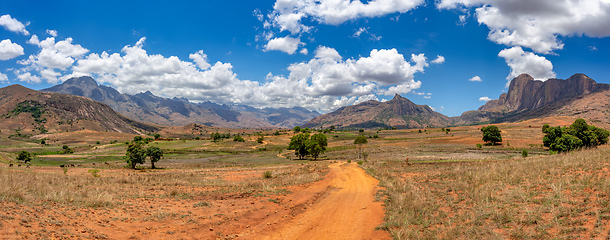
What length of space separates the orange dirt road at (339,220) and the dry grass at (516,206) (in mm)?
1062

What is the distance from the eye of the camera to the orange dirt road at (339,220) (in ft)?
43.9

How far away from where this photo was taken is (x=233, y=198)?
20.7 m

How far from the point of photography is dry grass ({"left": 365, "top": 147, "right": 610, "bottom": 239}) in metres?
10.0

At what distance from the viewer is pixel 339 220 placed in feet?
51.7

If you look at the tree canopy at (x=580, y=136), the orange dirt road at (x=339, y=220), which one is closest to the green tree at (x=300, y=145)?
the orange dirt road at (x=339, y=220)

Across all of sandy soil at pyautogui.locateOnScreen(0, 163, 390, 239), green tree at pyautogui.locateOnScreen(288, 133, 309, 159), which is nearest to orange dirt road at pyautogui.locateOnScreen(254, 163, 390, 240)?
sandy soil at pyautogui.locateOnScreen(0, 163, 390, 239)

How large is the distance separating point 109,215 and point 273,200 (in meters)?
10.1

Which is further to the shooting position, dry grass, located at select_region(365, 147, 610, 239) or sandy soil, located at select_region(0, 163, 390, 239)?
sandy soil, located at select_region(0, 163, 390, 239)

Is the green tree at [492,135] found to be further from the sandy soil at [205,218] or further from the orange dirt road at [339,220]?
the sandy soil at [205,218]

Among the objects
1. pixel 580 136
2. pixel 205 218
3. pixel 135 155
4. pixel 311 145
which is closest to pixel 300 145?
pixel 311 145

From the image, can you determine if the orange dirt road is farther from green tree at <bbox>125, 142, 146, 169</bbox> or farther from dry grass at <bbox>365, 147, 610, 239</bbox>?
green tree at <bbox>125, 142, 146, 169</bbox>

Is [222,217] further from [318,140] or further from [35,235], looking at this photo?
[318,140]

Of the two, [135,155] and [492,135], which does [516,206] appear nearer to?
[135,155]

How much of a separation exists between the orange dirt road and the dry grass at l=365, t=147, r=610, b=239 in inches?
41.8
